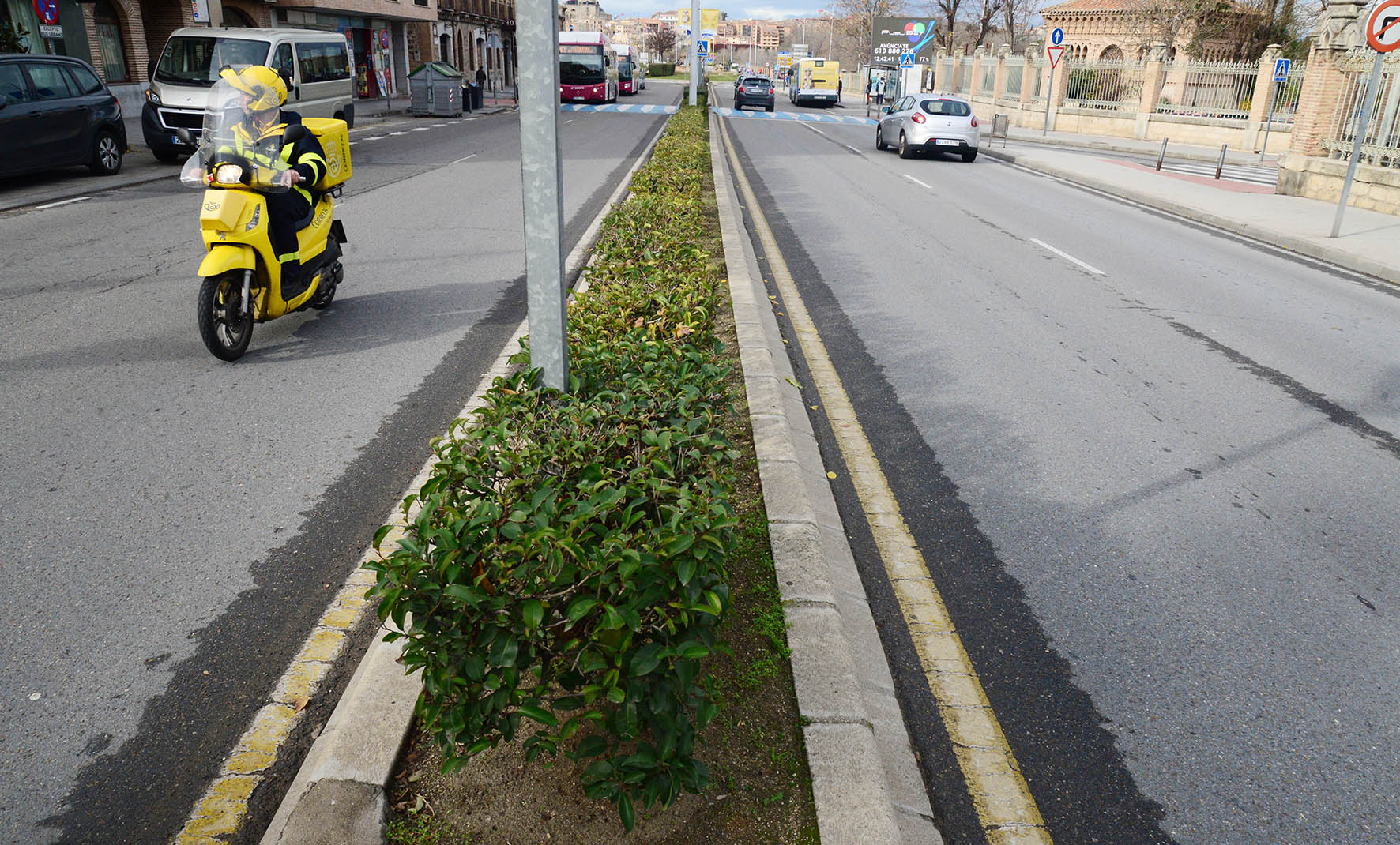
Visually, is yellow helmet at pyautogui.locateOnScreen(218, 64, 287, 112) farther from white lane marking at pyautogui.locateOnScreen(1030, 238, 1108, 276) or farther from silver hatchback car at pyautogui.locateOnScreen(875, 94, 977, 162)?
silver hatchback car at pyautogui.locateOnScreen(875, 94, 977, 162)

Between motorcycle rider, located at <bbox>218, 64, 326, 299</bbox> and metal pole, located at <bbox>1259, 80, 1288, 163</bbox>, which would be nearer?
motorcycle rider, located at <bbox>218, 64, 326, 299</bbox>

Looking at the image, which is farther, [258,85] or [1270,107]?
[1270,107]

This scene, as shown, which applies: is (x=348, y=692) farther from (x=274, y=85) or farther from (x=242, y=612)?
(x=274, y=85)

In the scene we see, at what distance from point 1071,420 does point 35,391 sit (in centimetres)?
610

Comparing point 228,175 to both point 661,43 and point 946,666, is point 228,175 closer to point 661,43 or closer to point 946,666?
point 946,666

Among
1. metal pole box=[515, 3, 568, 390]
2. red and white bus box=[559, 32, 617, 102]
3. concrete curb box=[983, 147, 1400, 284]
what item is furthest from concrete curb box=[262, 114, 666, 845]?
red and white bus box=[559, 32, 617, 102]

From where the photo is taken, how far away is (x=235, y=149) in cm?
605

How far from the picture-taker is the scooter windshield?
238 inches

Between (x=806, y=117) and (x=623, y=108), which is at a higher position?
(x=623, y=108)

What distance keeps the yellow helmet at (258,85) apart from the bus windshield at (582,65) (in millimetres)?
40271

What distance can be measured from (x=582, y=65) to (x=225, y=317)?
41.7 metres

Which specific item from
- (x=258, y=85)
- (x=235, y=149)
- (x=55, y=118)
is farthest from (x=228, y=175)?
(x=55, y=118)

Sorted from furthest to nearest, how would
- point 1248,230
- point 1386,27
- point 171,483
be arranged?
point 1248,230
point 1386,27
point 171,483

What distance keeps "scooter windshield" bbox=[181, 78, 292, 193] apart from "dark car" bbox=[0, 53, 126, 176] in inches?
350
